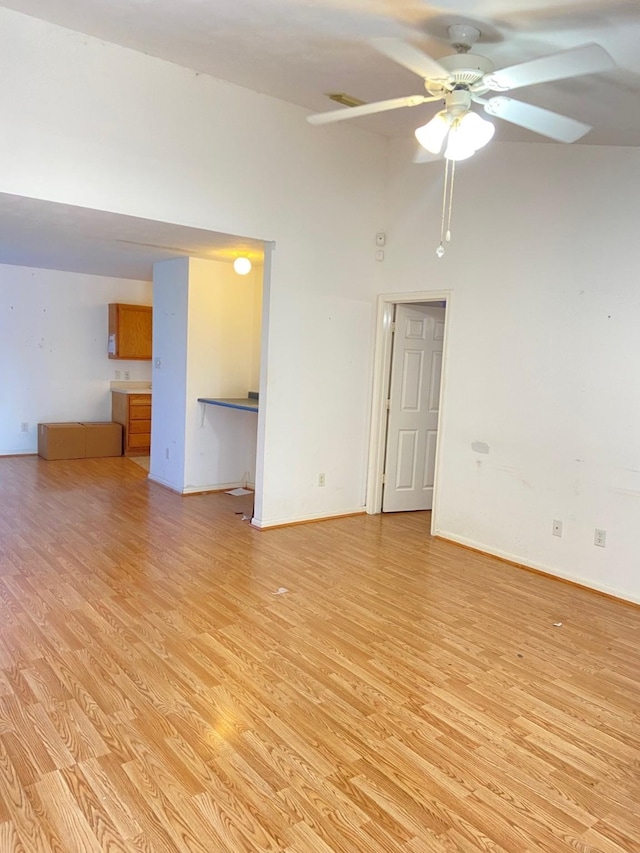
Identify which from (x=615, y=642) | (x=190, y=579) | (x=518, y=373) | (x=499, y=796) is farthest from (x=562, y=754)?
(x=518, y=373)

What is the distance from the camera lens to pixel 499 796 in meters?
1.97

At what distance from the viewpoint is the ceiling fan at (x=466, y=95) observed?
214 cm

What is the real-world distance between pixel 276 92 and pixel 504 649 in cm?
385

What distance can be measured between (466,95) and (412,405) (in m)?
3.25

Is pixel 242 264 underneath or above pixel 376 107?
underneath

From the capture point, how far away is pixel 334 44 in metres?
3.06


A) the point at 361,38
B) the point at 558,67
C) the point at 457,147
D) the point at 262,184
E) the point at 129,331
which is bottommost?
the point at 129,331

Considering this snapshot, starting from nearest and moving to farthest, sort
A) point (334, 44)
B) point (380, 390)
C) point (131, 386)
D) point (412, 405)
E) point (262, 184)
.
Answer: point (334, 44) → point (262, 184) → point (380, 390) → point (412, 405) → point (131, 386)

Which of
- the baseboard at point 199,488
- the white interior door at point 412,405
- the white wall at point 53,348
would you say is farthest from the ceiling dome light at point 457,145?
the white wall at point 53,348

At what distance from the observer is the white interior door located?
17.4 feet

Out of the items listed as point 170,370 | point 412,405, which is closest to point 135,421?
point 170,370

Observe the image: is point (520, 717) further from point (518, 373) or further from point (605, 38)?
point (605, 38)

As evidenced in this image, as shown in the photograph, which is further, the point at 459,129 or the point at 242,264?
the point at 242,264

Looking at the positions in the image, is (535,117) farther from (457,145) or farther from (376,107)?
(376,107)
